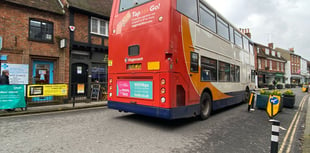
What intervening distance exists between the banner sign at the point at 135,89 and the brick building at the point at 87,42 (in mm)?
5844

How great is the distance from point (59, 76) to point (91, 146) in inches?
356

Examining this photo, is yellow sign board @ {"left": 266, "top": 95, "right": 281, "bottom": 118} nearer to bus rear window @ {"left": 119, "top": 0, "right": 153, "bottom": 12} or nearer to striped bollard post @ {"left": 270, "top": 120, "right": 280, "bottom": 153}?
striped bollard post @ {"left": 270, "top": 120, "right": 280, "bottom": 153}

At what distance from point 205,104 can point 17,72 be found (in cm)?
1025

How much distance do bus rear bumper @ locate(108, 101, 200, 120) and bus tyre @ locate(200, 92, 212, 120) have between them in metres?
0.54

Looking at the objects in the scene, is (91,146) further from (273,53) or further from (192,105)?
(273,53)

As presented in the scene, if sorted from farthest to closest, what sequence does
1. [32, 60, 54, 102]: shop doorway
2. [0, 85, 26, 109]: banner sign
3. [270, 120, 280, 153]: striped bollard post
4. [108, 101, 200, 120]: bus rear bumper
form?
[32, 60, 54, 102]: shop doorway → [0, 85, 26, 109]: banner sign → [108, 101, 200, 120]: bus rear bumper → [270, 120, 280, 153]: striped bollard post

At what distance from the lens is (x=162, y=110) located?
4.61m

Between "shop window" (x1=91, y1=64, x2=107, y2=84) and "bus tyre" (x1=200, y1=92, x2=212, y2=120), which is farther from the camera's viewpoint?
"shop window" (x1=91, y1=64, x2=107, y2=84)

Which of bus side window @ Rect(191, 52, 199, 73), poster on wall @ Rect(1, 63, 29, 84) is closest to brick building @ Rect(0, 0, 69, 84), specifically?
poster on wall @ Rect(1, 63, 29, 84)

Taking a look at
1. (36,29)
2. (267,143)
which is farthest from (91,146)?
(36,29)

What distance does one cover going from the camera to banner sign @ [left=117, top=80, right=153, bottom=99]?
16.4 ft

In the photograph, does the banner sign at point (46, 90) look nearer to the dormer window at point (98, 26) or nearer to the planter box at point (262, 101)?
the dormer window at point (98, 26)

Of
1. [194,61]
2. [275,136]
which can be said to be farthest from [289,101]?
[275,136]

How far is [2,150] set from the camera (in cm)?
337
